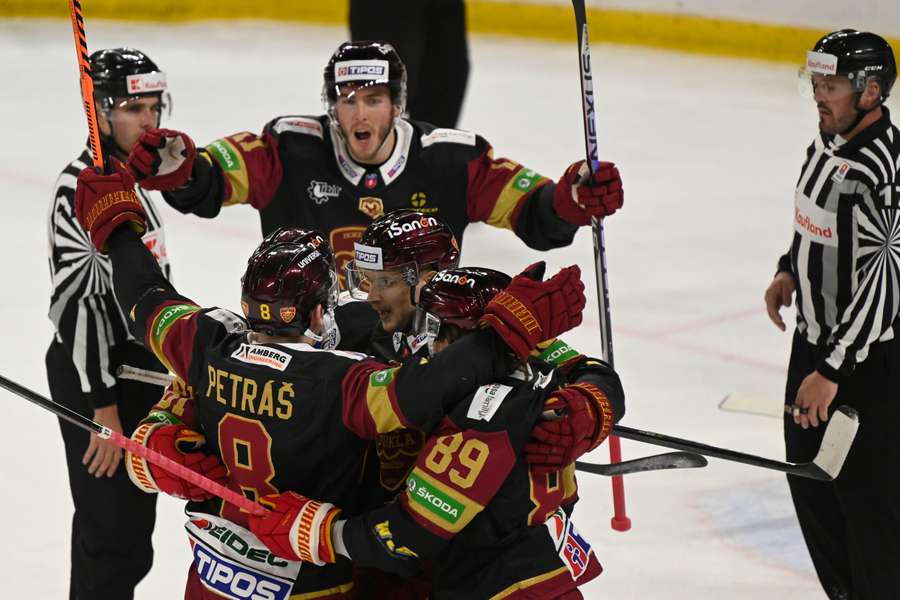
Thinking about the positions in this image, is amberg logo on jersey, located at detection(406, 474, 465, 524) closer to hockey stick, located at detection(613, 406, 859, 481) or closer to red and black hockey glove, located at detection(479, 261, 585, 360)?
red and black hockey glove, located at detection(479, 261, 585, 360)

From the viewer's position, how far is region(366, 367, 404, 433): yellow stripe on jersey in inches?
89.0

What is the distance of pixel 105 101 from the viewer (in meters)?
3.35

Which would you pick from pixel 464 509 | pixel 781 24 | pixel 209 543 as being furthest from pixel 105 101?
pixel 781 24

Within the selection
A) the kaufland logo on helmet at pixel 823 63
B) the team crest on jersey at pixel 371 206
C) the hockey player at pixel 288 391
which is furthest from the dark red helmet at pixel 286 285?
the kaufland logo on helmet at pixel 823 63

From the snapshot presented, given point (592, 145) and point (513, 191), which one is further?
point (513, 191)

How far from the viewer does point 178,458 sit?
2422 millimetres

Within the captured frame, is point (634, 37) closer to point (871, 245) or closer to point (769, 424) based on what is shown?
point (769, 424)

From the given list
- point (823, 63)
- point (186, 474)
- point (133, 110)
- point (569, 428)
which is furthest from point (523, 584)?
point (133, 110)

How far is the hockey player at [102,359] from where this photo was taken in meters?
3.23

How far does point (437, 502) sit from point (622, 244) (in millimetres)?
4501

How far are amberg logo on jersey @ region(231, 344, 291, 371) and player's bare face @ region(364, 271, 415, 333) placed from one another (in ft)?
1.21

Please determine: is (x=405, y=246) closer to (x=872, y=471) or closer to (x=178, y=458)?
(x=178, y=458)

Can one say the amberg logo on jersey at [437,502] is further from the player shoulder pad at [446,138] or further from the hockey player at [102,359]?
the player shoulder pad at [446,138]

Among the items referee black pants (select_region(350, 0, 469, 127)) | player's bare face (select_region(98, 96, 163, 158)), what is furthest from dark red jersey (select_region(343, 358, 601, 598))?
referee black pants (select_region(350, 0, 469, 127))
